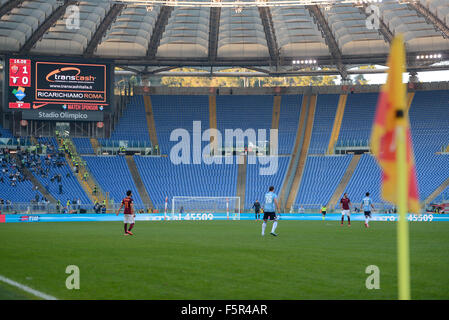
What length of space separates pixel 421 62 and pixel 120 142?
33233 mm

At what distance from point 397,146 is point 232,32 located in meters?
55.4

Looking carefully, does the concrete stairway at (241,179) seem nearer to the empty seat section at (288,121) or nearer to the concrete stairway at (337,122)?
the empty seat section at (288,121)

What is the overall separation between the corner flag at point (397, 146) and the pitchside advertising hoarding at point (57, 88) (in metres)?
53.4

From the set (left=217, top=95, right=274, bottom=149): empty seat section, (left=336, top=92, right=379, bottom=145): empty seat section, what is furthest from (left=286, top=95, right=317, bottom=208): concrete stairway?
(left=217, top=95, right=274, bottom=149): empty seat section

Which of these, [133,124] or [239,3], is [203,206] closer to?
[133,124]

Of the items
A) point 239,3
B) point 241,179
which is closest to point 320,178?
point 241,179

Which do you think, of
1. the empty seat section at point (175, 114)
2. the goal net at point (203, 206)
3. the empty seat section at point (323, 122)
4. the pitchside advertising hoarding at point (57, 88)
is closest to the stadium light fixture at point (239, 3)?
the pitchside advertising hoarding at point (57, 88)

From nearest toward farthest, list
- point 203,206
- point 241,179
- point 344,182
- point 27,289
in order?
point 27,289, point 203,206, point 344,182, point 241,179

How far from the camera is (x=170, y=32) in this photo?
59.3 metres

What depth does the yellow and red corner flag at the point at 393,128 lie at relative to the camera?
17.2 feet

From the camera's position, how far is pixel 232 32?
59188 mm

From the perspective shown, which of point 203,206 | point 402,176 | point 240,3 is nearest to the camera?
point 402,176

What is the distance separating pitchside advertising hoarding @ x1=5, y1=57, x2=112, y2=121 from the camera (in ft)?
181

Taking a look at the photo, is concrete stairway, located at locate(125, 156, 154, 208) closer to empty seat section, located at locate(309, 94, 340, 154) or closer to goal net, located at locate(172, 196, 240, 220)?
goal net, located at locate(172, 196, 240, 220)
